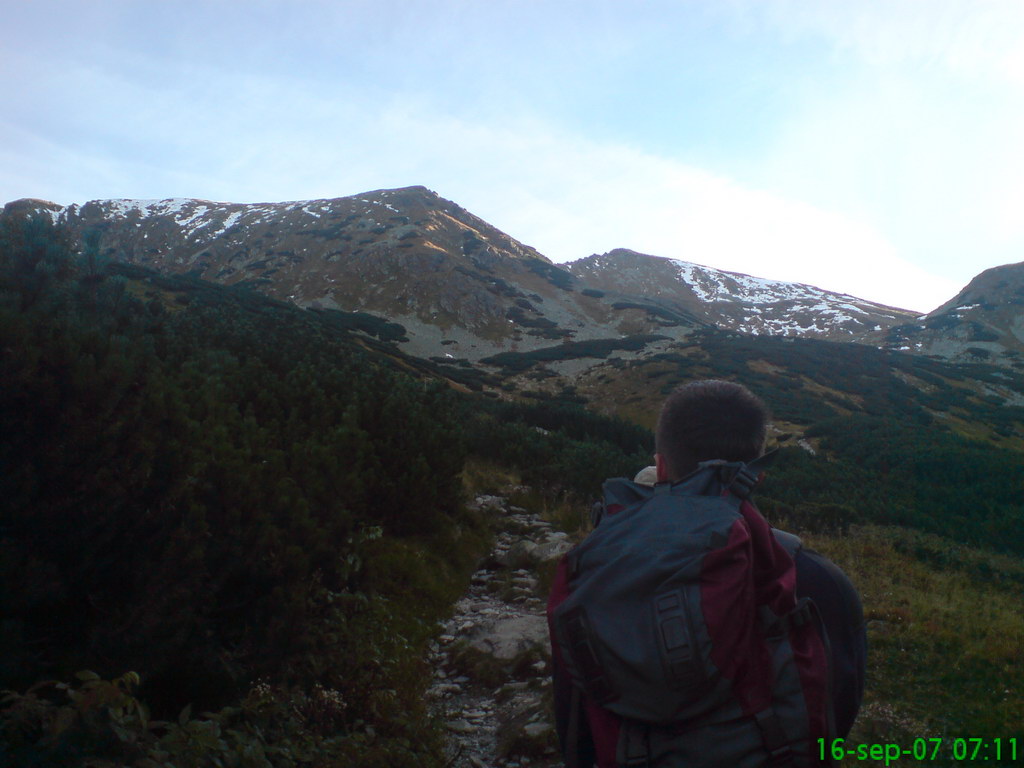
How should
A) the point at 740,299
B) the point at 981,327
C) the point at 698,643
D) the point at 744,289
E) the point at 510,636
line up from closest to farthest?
the point at 698,643
the point at 510,636
the point at 981,327
the point at 740,299
the point at 744,289

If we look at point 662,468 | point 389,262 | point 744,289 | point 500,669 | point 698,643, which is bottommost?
point 500,669

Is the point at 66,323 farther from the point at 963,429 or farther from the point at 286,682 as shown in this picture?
the point at 963,429

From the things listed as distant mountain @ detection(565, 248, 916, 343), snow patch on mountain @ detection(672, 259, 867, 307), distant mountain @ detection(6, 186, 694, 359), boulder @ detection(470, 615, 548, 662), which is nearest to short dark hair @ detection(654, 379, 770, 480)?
A: boulder @ detection(470, 615, 548, 662)

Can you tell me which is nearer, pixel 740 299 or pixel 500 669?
pixel 500 669

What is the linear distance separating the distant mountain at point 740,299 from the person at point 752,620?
3340 inches

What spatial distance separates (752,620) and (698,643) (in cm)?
16

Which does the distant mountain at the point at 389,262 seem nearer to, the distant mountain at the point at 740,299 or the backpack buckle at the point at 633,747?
the distant mountain at the point at 740,299

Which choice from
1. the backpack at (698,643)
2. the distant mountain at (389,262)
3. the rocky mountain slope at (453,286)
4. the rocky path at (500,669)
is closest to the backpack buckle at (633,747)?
the backpack at (698,643)

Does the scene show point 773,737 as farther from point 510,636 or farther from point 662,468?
point 510,636

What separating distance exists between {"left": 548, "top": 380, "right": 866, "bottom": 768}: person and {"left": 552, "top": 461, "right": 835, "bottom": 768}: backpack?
3.1 inches

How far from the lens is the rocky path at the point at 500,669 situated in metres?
4.31

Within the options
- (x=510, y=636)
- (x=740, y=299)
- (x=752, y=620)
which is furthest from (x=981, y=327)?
(x=752, y=620)

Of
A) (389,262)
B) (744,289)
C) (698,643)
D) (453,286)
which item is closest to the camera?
(698,643)

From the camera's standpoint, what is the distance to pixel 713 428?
1.83 m
